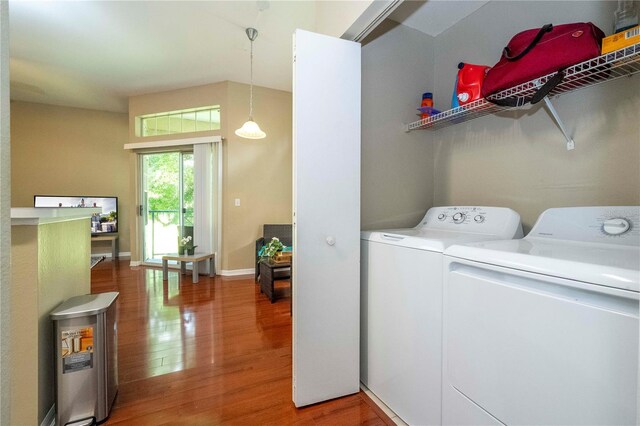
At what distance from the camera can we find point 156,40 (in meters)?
3.07

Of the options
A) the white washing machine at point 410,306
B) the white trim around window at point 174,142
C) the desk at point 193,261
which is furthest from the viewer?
the white trim around window at point 174,142

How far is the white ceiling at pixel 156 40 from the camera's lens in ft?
8.14

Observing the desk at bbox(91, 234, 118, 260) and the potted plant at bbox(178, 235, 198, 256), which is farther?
the desk at bbox(91, 234, 118, 260)

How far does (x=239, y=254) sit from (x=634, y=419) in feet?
13.6

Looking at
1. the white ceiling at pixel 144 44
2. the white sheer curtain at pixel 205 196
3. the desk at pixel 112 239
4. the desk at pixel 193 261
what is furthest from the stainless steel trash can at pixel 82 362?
the desk at pixel 112 239

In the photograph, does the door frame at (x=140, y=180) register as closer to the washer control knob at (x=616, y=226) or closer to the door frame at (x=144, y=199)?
the door frame at (x=144, y=199)

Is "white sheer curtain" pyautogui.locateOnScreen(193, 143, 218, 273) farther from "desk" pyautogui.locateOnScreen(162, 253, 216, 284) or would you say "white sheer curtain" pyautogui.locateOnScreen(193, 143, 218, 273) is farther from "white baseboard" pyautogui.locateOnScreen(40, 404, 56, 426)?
"white baseboard" pyautogui.locateOnScreen(40, 404, 56, 426)

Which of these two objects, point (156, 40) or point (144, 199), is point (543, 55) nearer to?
point (156, 40)

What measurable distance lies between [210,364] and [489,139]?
237cm

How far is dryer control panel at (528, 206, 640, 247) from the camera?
3.30 ft

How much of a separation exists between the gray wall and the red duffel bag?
0.27 m

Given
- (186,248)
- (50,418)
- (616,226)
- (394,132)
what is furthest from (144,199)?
(616,226)

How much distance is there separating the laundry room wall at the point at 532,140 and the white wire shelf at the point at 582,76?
0.27ft

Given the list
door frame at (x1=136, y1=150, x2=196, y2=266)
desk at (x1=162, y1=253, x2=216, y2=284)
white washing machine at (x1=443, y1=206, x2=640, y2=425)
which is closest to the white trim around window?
door frame at (x1=136, y1=150, x2=196, y2=266)
